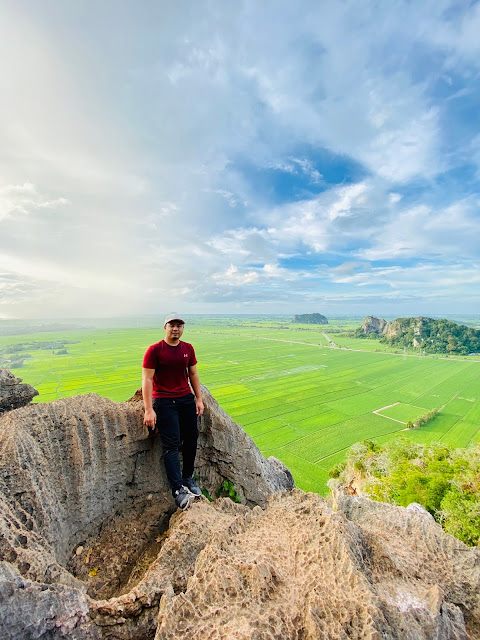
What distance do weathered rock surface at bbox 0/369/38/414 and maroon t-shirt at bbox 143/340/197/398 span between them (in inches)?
131

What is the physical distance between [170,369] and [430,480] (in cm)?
2464

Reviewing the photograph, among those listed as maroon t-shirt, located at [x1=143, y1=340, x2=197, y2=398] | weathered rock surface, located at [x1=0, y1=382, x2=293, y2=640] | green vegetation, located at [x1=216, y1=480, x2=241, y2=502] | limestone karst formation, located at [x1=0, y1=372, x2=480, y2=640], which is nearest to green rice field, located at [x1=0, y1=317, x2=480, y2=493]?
green vegetation, located at [x1=216, y1=480, x2=241, y2=502]

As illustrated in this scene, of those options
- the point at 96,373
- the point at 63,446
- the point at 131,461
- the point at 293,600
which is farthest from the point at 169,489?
the point at 96,373

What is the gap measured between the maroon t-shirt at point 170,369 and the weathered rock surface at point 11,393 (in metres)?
3.32

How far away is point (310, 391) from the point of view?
74.1 metres

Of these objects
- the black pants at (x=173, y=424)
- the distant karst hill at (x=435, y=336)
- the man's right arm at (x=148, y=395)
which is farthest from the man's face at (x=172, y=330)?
the distant karst hill at (x=435, y=336)

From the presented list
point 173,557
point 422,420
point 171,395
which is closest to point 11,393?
point 171,395

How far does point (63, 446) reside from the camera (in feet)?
21.1

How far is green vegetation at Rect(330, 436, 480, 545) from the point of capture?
18812mm

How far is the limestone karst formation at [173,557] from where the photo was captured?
353 centimetres

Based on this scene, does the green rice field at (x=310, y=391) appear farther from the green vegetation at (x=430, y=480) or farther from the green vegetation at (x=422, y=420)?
the green vegetation at (x=430, y=480)

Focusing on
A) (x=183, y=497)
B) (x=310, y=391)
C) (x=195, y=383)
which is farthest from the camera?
(x=310, y=391)

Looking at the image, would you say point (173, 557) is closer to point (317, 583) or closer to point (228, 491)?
point (317, 583)

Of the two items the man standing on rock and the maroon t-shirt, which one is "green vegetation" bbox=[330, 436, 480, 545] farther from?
the maroon t-shirt
